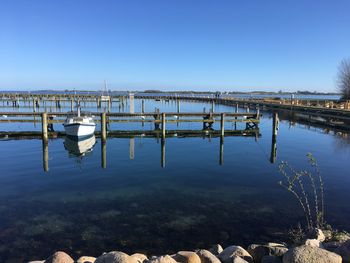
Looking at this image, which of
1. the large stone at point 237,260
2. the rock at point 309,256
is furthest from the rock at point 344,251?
the large stone at point 237,260

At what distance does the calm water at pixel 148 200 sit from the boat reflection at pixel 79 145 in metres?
0.56

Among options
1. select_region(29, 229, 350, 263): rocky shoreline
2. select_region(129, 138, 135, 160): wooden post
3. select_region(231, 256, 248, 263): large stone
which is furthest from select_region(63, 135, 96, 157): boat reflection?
select_region(231, 256, 248, 263): large stone

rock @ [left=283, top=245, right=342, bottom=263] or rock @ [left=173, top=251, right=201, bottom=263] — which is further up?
rock @ [left=283, top=245, right=342, bottom=263]

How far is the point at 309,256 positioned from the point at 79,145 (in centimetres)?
2364

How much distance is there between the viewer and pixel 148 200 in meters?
13.9

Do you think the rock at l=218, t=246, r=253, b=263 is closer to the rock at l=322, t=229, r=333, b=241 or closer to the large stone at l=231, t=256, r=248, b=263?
the large stone at l=231, t=256, r=248, b=263

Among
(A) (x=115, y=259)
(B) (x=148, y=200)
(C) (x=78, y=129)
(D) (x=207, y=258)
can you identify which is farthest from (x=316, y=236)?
(C) (x=78, y=129)

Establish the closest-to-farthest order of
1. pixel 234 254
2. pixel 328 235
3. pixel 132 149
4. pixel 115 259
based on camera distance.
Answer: pixel 115 259 → pixel 234 254 → pixel 328 235 → pixel 132 149

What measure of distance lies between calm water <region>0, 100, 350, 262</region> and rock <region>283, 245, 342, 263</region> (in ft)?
12.0

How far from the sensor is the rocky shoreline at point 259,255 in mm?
6445

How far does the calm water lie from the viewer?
33.9 ft

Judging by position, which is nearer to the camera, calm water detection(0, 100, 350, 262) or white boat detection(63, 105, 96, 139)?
calm water detection(0, 100, 350, 262)

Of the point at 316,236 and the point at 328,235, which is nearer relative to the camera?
the point at 316,236

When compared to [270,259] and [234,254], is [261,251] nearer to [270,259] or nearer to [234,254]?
[270,259]
